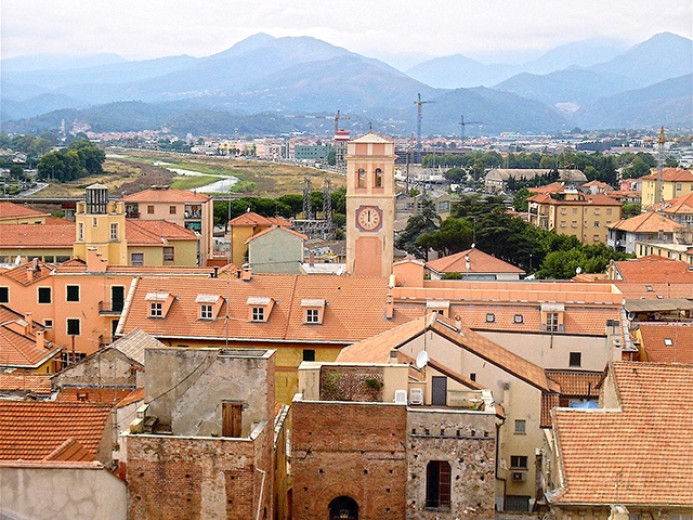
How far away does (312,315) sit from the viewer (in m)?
32.8

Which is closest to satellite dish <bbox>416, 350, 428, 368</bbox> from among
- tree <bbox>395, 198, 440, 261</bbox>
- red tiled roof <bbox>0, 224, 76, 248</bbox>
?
red tiled roof <bbox>0, 224, 76, 248</bbox>

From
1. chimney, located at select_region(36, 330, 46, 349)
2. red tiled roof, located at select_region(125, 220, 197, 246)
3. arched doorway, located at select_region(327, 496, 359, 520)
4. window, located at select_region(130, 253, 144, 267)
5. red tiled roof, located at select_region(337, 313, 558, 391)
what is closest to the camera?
arched doorway, located at select_region(327, 496, 359, 520)

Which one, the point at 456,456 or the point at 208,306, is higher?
the point at 456,456

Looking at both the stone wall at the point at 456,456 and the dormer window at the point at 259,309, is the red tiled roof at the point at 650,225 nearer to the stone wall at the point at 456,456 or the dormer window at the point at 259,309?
the dormer window at the point at 259,309

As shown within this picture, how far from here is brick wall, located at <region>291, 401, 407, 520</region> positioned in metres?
18.4

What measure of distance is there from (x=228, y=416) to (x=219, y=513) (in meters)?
1.74

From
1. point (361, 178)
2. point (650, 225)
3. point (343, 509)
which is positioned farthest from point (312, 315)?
point (650, 225)

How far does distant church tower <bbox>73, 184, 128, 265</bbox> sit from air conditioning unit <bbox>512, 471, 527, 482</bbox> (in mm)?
24200

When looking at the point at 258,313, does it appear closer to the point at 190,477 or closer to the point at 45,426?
the point at 45,426

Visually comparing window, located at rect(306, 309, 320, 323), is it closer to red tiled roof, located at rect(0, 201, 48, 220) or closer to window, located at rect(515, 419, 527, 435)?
window, located at rect(515, 419, 527, 435)

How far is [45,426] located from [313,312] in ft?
52.7

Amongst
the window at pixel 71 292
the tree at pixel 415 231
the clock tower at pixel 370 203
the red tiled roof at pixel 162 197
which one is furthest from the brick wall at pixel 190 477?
the tree at pixel 415 231

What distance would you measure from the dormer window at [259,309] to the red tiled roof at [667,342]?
1127 cm

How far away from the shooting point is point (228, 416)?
1783 cm
